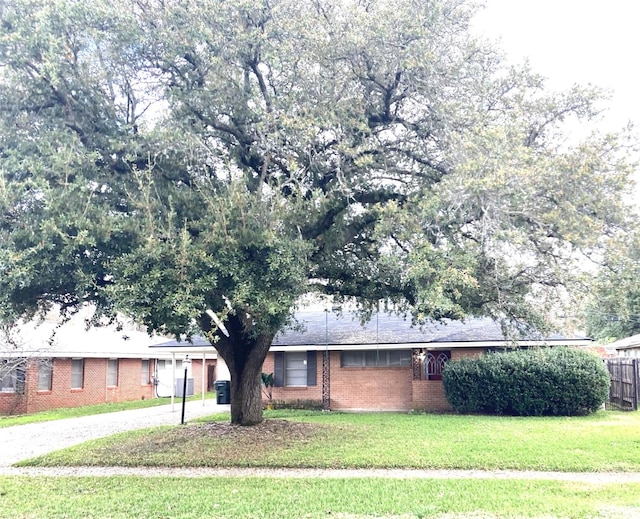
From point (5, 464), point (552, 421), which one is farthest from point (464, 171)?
point (5, 464)

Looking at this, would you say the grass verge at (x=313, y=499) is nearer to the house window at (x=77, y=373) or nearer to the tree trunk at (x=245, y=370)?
the tree trunk at (x=245, y=370)

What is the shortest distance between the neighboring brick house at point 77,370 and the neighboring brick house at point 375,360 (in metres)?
3.78

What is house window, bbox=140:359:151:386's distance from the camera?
2933 centimetres

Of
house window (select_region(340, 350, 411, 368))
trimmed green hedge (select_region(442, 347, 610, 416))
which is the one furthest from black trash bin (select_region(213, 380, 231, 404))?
trimmed green hedge (select_region(442, 347, 610, 416))

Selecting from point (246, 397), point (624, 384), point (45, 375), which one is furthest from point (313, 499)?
point (45, 375)

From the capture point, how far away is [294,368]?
22.1m

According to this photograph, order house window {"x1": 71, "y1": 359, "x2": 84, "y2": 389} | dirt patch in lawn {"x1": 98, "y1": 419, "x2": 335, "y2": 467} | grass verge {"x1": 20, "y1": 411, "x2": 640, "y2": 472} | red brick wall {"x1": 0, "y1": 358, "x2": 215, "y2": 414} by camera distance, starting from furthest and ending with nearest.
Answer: house window {"x1": 71, "y1": 359, "x2": 84, "y2": 389}, red brick wall {"x1": 0, "y1": 358, "x2": 215, "y2": 414}, dirt patch in lawn {"x1": 98, "y1": 419, "x2": 335, "y2": 467}, grass verge {"x1": 20, "y1": 411, "x2": 640, "y2": 472}

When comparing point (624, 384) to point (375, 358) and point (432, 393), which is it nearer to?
point (432, 393)

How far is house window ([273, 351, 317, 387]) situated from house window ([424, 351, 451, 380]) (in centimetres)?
403

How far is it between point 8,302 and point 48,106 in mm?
3424

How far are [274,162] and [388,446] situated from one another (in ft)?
19.8

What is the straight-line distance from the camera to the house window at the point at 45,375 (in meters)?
23.2

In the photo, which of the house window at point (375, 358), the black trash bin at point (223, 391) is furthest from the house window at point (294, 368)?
the black trash bin at point (223, 391)

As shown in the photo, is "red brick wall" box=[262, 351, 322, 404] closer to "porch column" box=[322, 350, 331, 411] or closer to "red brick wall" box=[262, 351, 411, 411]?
"red brick wall" box=[262, 351, 411, 411]
